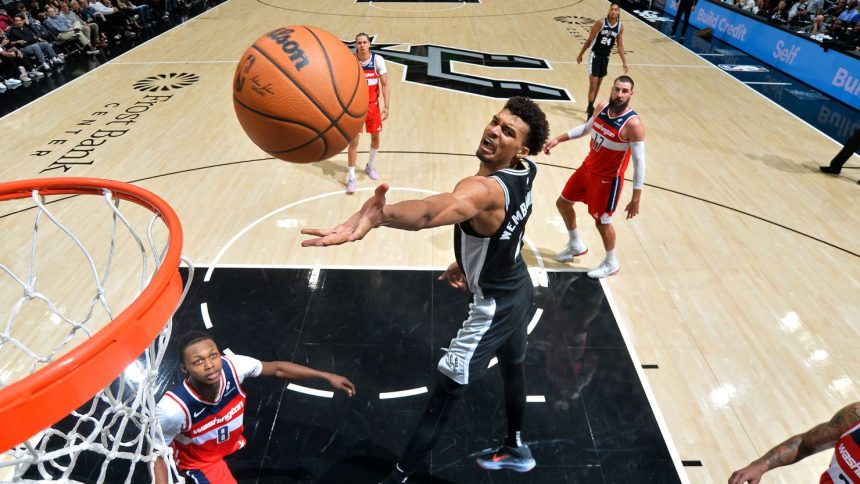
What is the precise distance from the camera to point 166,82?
9.16m

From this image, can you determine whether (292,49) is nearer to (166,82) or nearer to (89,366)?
(89,366)

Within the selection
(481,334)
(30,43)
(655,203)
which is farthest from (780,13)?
(30,43)

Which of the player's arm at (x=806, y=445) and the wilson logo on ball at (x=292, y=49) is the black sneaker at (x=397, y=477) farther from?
the wilson logo on ball at (x=292, y=49)

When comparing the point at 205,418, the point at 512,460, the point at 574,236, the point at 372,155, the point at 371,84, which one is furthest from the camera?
the point at 372,155

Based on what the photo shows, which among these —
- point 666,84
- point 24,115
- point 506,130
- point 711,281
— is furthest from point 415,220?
point 666,84

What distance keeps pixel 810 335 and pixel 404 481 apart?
10.9ft

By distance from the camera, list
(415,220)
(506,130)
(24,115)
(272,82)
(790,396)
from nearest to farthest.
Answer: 1. (415,220)
2. (506,130)
3. (272,82)
4. (790,396)
5. (24,115)

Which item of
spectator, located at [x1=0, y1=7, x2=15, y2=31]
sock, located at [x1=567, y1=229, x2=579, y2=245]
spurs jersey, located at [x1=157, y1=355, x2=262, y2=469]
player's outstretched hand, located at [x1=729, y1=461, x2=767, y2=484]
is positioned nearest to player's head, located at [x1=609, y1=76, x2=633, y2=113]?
sock, located at [x1=567, y1=229, x2=579, y2=245]

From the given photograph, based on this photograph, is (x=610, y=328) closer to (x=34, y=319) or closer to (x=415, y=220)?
(x=415, y=220)

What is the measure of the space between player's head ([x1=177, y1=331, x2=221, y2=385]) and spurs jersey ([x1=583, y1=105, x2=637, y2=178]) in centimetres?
318

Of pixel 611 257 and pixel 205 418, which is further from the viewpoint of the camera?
pixel 611 257

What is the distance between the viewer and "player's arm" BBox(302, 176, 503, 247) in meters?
1.70

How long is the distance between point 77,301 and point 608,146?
4370 mm

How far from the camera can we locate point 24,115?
25.7 ft
